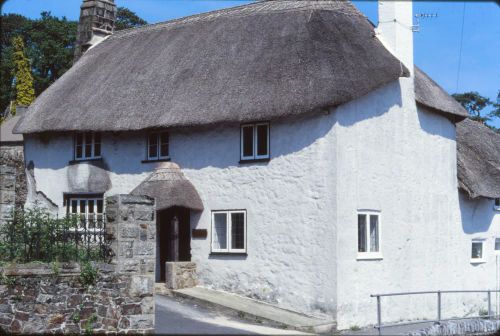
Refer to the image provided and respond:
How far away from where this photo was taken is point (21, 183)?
24.3 m

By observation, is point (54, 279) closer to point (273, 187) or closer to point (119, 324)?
point (119, 324)

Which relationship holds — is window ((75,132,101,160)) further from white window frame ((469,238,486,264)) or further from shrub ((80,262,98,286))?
white window frame ((469,238,486,264))

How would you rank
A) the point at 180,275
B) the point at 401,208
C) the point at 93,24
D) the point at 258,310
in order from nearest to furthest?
1. the point at 258,310
2. the point at 180,275
3. the point at 401,208
4. the point at 93,24

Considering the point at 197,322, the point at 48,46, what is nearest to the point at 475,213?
the point at 197,322

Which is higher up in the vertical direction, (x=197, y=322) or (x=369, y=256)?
(x=369, y=256)

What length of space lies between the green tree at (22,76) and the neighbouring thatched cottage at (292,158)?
1711cm

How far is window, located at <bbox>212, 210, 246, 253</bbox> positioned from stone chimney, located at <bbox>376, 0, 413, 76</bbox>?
19.8 feet

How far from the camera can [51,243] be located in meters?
14.0

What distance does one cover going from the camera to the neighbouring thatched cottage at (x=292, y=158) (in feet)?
58.8

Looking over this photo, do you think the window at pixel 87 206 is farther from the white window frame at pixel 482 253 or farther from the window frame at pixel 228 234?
the white window frame at pixel 482 253

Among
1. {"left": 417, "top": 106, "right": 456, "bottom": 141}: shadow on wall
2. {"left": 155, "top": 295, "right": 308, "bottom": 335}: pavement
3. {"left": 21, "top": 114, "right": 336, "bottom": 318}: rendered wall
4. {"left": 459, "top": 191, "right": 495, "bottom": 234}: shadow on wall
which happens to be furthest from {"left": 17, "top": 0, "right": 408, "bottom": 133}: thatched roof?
{"left": 459, "top": 191, "right": 495, "bottom": 234}: shadow on wall

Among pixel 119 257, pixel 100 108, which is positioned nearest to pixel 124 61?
pixel 100 108

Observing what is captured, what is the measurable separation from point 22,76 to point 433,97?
2582cm

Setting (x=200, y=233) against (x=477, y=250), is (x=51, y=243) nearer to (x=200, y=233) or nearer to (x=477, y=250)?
(x=200, y=233)
